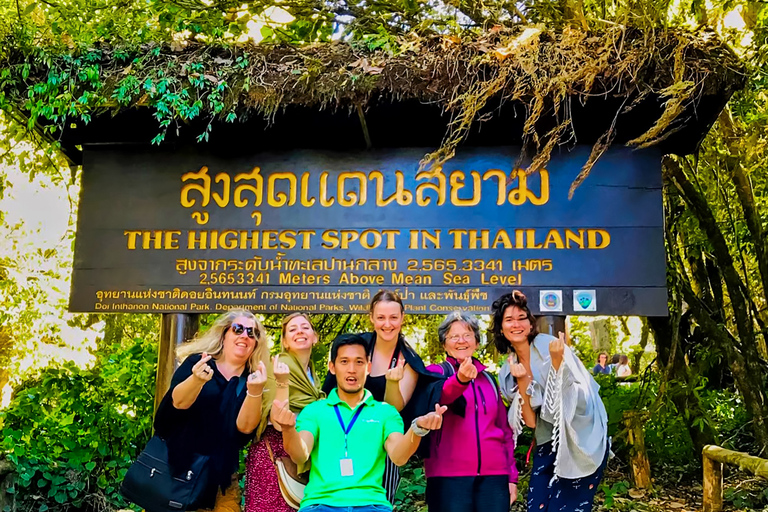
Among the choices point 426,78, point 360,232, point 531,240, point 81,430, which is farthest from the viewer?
point 81,430

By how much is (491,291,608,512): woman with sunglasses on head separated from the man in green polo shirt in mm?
747

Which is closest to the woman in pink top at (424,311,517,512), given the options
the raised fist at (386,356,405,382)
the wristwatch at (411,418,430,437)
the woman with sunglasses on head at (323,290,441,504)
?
the woman with sunglasses on head at (323,290,441,504)

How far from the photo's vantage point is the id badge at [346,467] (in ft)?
10.5

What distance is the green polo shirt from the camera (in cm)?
319

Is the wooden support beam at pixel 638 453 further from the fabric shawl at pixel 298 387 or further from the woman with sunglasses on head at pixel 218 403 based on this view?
the woman with sunglasses on head at pixel 218 403

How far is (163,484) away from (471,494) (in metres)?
1.53

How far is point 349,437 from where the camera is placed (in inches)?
129

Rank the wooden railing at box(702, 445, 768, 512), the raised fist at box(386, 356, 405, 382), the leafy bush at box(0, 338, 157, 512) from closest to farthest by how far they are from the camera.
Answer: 1. the raised fist at box(386, 356, 405, 382)
2. the wooden railing at box(702, 445, 768, 512)
3. the leafy bush at box(0, 338, 157, 512)

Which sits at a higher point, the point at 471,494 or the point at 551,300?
the point at 551,300

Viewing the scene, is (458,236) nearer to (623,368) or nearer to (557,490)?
(557,490)

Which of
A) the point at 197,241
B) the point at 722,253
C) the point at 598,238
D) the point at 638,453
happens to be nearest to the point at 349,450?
the point at 197,241

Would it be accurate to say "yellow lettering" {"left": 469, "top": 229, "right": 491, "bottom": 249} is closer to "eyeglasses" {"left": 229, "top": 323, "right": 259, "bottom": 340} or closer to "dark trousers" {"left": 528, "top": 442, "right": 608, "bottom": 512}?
"dark trousers" {"left": 528, "top": 442, "right": 608, "bottom": 512}

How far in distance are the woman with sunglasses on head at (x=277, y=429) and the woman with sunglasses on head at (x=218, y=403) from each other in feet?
0.28

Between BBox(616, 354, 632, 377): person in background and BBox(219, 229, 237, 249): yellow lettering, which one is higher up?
BBox(219, 229, 237, 249): yellow lettering
